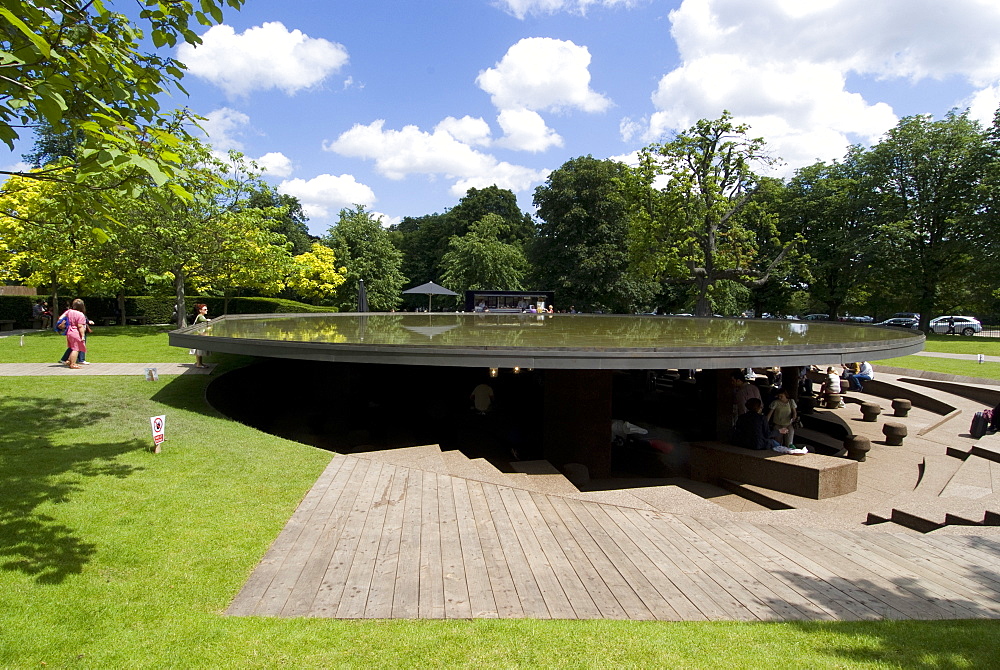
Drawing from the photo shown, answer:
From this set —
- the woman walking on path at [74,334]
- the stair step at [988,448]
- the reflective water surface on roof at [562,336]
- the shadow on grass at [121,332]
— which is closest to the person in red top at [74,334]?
the woman walking on path at [74,334]

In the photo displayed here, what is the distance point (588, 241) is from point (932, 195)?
22.2 m

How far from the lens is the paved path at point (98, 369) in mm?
12133

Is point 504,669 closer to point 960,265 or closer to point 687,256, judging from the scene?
point 687,256

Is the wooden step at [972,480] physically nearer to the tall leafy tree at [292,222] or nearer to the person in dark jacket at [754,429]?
the person in dark jacket at [754,429]

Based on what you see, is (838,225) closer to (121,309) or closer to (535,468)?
(535,468)

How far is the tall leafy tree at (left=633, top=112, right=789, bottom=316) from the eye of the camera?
29.3 m

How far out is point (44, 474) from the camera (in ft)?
19.2

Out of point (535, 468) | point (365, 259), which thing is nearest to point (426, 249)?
point (365, 259)

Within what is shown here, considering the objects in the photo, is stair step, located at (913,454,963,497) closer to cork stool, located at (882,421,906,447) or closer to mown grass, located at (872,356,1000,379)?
cork stool, located at (882,421,906,447)

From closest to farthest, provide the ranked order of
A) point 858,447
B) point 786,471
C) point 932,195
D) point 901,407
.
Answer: point 786,471 → point 858,447 → point 901,407 → point 932,195

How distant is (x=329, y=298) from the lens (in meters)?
45.3

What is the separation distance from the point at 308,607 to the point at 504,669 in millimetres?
1476

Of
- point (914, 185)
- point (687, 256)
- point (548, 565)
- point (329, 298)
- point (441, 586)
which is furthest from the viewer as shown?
point (329, 298)

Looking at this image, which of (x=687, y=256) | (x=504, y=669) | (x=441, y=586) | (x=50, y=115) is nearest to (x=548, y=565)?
(x=441, y=586)
